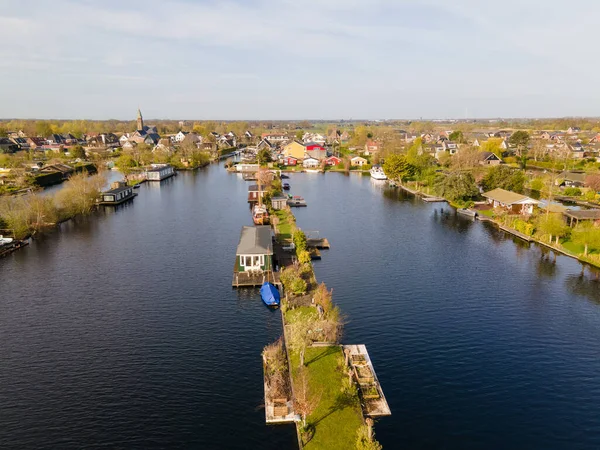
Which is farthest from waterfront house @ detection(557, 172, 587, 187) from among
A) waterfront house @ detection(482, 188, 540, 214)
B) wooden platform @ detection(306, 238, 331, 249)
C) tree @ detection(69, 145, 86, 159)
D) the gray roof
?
tree @ detection(69, 145, 86, 159)

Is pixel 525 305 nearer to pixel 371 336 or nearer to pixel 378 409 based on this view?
pixel 371 336

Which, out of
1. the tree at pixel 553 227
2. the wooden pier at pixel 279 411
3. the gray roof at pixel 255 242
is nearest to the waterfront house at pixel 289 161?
the gray roof at pixel 255 242

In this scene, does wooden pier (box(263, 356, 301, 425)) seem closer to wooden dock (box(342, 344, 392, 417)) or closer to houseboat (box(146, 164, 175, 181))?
wooden dock (box(342, 344, 392, 417))

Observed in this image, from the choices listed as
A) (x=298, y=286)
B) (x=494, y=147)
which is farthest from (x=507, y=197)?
(x=494, y=147)

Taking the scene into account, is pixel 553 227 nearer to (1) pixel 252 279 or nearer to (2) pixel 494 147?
(1) pixel 252 279

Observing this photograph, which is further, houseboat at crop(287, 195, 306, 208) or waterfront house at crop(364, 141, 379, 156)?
waterfront house at crop(364, 141, 379, 156)

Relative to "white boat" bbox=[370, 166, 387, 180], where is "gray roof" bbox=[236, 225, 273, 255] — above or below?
below

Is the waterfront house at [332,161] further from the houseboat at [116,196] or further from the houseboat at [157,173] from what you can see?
the houseboat at [116,196]
